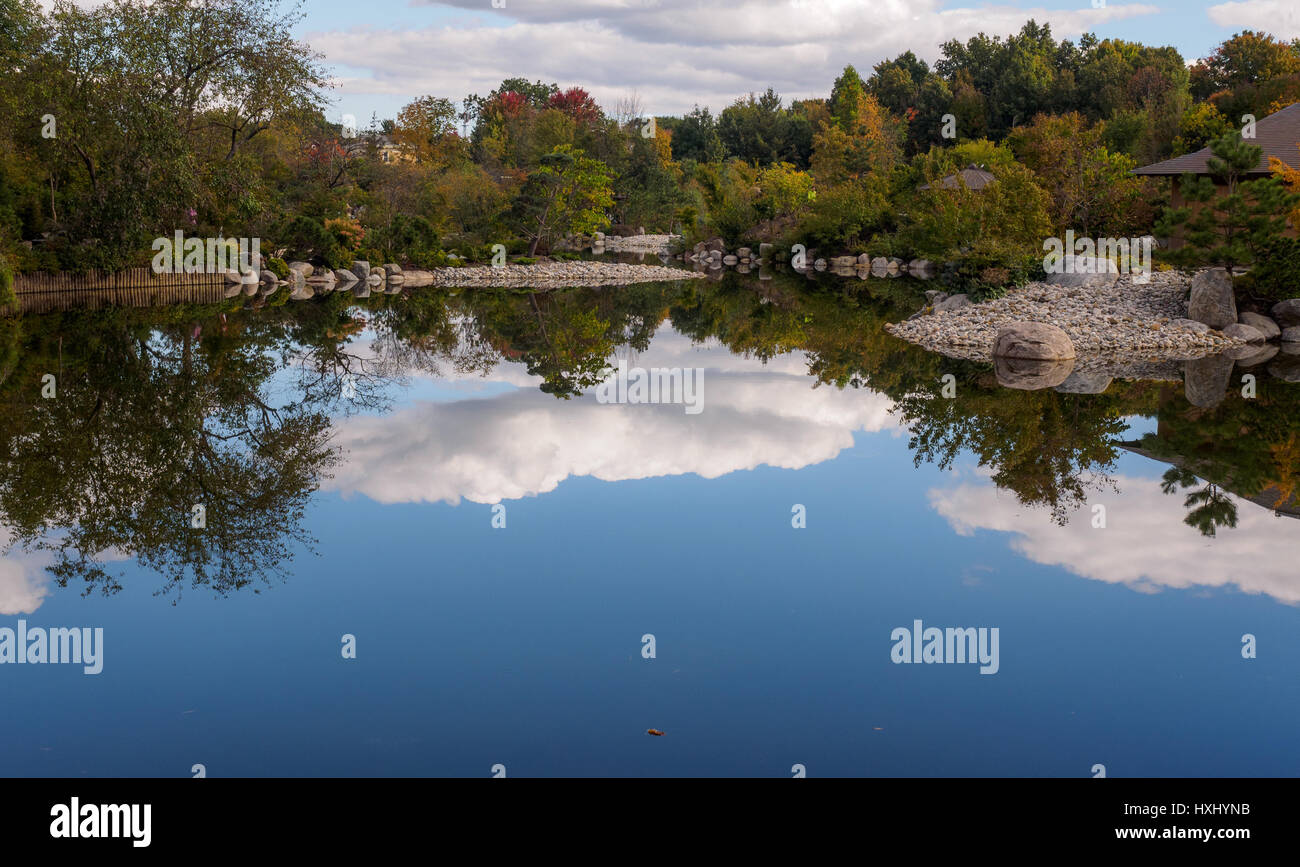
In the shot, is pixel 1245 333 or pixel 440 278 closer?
pixel 1245 333

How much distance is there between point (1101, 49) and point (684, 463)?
184 feet

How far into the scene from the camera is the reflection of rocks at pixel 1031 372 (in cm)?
1319

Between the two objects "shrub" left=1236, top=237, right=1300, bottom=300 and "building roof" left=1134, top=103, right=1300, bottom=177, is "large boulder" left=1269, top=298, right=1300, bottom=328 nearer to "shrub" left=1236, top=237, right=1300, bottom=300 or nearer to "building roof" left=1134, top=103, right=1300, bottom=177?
"shrub" left=1236, top=237, right=1300, bottom=300

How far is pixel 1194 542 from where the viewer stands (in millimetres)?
7320

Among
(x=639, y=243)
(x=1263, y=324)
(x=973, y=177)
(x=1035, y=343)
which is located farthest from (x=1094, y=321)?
(x=639, y=243)

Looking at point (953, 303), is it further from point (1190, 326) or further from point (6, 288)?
point (6, 288)

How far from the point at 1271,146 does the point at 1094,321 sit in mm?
11288

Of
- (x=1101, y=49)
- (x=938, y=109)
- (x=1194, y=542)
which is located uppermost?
(x=1101, y=49)

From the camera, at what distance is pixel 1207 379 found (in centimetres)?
1373

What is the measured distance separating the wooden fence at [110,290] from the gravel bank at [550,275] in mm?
7099

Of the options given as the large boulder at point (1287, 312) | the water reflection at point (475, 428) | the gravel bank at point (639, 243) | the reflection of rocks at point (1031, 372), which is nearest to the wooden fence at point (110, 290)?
the water reflection at point (475, 428)

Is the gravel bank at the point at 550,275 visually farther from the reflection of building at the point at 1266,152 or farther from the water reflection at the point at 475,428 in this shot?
the reflection of building at the point at 1266,152
